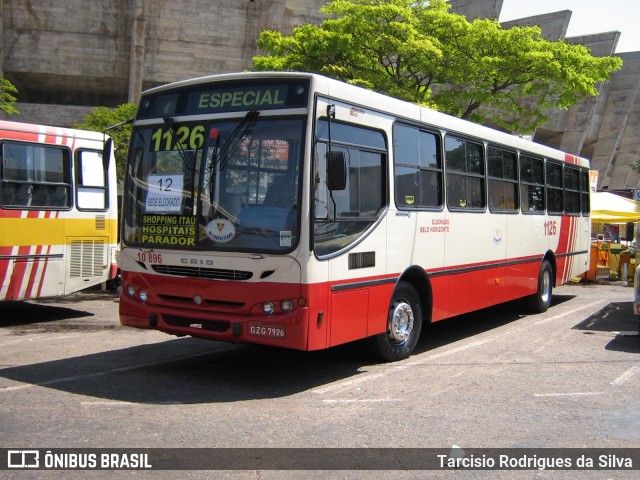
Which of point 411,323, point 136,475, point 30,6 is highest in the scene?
point 30,6

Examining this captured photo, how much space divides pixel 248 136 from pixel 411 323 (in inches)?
127

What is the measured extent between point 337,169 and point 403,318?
2486mm

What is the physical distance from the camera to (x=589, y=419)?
20.0 feet

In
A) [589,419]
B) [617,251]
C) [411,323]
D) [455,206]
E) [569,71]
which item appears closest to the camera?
[589,419]

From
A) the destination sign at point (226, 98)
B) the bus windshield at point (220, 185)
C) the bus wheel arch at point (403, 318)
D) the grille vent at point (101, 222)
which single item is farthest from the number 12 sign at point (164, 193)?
the grille vent at point (101, 222)

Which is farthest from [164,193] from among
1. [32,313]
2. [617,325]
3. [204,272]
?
[617,325]

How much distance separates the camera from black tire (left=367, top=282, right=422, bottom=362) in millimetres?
8047

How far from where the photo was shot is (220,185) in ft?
22.6

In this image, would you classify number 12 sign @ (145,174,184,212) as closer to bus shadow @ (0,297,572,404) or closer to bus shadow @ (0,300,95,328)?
bus shadow @ (0,297,572,404)

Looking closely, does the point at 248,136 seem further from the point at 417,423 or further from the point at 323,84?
the point at 417,423

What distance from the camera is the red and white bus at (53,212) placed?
426 inches

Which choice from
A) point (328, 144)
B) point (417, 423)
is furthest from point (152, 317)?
point (417, 423)

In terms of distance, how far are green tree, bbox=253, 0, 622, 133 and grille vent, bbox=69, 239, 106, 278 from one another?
7679 millimetres

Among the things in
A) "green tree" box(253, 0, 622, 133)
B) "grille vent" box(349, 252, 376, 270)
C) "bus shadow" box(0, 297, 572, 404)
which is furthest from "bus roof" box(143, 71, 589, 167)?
"green tree" box(253, 0, 622, 133)
